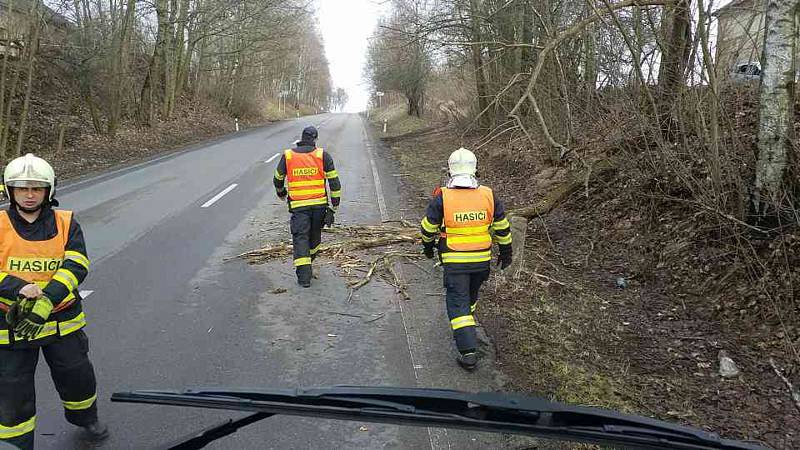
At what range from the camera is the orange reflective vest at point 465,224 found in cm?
488

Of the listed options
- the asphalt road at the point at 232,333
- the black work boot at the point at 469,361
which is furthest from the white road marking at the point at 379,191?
the black work boot at the point at 469,361

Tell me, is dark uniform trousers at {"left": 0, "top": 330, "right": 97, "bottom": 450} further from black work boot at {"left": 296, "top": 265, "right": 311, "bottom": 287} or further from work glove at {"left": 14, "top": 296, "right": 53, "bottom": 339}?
black work boot at {"left": 296, "top": 265, "right": 311, "bottom": 287}

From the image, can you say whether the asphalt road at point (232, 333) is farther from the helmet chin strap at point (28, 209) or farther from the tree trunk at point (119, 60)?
the tree trunk at point (119, 60)

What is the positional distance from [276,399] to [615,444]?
1318 millimetres

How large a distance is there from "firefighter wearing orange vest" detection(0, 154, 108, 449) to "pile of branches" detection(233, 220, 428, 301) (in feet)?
11.6

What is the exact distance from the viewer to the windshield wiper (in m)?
2.17

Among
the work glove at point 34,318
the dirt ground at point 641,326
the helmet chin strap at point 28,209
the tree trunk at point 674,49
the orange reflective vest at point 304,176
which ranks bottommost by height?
the dirt ground at point 641,326

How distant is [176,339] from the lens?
17.1 feet

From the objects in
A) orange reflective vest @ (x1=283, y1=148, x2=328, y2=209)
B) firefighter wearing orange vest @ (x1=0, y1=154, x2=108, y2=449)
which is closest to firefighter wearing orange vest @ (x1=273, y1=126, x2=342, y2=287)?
orange reflective vest @ (x1=283, y1=148, x2=328, y2=209)

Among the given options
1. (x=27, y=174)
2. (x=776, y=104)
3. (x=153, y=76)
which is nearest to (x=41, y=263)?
(x=27, y=174)

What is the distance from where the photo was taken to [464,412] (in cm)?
228

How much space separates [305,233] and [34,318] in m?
4.09

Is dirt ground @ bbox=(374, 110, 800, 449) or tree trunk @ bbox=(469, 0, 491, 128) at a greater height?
tree trunk @ bbox=(469, 0, 491, 128)

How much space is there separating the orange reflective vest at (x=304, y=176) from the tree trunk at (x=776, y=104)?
4876mm
